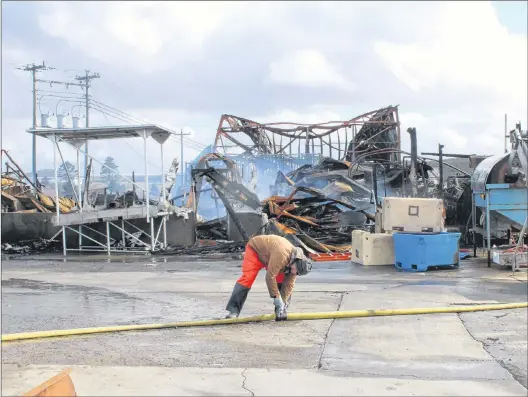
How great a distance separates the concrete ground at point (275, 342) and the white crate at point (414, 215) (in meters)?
1.52

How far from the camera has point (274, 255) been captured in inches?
303

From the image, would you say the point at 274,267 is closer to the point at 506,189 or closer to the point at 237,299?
the point at 237,299

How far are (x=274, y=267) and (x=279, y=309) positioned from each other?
22.4 inches

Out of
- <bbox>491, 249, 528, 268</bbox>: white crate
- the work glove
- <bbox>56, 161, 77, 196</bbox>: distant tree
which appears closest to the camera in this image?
the work glove

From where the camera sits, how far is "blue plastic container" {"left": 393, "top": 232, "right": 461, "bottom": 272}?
41.5 ft

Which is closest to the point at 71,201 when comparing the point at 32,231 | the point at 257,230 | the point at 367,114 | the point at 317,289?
the point at 32,231

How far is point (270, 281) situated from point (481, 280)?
5.29 m

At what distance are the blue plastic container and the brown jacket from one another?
17.9 ft

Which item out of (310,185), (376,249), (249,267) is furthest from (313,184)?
(249,267)

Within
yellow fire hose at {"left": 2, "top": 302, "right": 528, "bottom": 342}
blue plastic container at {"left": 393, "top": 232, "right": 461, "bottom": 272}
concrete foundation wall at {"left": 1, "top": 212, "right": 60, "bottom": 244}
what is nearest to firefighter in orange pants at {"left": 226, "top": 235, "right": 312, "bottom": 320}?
yellow fire hose at {"left": 2, "top": 302, "right": 528, "bottom": 342}

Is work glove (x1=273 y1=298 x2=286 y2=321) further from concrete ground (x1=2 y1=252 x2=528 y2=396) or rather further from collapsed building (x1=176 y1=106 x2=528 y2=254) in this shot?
collapsed building (x1=176 y1=106 x2=528 y2=254)

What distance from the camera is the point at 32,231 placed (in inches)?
777

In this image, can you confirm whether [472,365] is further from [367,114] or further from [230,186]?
[367,114]

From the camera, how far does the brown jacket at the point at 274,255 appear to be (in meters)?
7.68
